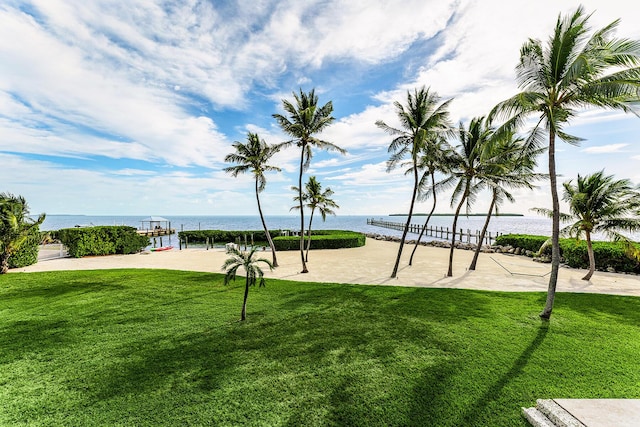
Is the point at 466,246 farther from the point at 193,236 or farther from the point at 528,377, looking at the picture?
the point at 193,236

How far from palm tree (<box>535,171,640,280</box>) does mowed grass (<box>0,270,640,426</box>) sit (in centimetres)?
441

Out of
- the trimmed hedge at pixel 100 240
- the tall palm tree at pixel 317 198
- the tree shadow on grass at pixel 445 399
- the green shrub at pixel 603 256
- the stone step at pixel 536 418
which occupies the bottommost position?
the tree shadow on grass at pixel 445 399

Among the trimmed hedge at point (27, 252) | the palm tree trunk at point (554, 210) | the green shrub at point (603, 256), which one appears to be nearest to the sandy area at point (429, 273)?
the trimmed hedge at point (27, 252)

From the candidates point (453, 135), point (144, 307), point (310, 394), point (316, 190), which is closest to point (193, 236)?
point (316, 190)

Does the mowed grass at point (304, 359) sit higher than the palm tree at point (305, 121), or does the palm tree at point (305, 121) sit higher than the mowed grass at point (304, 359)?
the palm tree at point (305, 121)

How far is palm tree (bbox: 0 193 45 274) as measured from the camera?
13336mm

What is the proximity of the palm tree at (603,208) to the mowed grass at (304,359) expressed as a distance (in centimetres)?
441

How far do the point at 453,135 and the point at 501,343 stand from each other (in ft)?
33.0

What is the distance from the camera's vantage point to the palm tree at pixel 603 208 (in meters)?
12.3

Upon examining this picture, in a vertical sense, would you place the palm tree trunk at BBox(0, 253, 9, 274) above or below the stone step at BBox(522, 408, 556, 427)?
above

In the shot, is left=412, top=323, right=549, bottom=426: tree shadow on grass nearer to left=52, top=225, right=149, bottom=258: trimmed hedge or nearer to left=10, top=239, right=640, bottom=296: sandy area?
left=10, top=239, right=640, bottom=296: sandy area

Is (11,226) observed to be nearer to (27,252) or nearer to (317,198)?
(27,252)

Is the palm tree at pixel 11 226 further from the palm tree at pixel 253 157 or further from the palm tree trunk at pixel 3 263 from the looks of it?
the palm tree at pixel 253 157

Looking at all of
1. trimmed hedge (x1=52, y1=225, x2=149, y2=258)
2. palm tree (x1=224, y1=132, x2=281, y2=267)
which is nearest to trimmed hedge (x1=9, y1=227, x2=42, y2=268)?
trimmed hedge (x1=52, y1=225, x2=149, y2=258)
